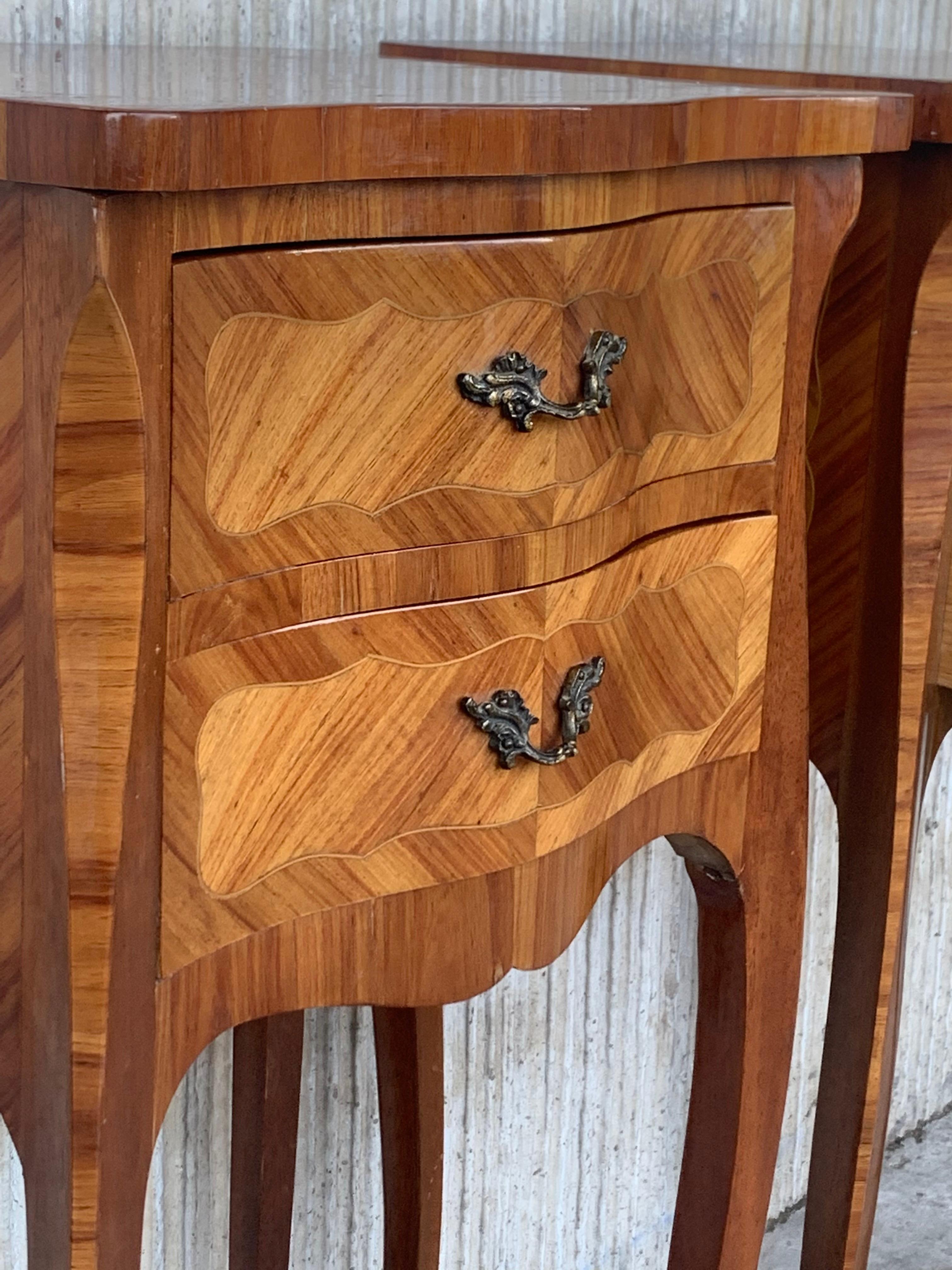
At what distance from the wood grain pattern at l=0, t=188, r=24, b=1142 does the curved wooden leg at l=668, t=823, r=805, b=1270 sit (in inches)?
14.7

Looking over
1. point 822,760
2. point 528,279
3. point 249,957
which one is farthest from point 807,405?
point 249,957

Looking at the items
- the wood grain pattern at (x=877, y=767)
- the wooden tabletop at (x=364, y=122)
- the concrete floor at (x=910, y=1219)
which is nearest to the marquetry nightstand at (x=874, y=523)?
the wood grain pattern at (x=877, y=767)

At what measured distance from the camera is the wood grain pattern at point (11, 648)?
55 centimetres

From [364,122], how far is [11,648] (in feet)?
0.73

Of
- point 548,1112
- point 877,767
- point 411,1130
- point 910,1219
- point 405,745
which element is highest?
point 405,745

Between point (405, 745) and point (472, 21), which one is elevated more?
point (472, 21)

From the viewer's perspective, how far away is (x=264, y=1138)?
1.04m

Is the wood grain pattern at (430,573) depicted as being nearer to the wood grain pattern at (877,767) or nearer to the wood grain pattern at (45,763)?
the wood grain pattern at (45,763)

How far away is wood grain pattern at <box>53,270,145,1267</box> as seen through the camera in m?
0.53

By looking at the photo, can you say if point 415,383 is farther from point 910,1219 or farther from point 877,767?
point 910,1219

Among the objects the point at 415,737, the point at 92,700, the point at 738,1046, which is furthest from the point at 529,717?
the point at 738,1046

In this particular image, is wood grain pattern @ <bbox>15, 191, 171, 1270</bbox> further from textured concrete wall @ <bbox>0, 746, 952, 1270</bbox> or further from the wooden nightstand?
textured concrete wall @ <bbox>0, 746, 952, 1270</bbox>

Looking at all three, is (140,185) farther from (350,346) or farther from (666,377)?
(666,377)

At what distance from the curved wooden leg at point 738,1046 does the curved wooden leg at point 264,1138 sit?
252 mm
